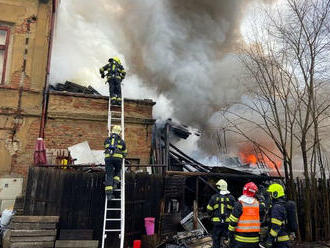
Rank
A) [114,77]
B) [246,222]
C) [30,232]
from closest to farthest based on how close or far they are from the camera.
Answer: [246,222] → [30,232] → [114,77]

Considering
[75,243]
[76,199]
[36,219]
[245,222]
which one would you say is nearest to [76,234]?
[75,243]

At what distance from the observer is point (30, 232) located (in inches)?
229

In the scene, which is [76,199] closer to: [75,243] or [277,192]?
[75,243]

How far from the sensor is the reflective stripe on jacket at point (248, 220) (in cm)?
463

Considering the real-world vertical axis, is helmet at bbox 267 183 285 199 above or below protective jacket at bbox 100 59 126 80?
below

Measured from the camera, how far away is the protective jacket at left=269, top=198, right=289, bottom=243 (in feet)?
14.8

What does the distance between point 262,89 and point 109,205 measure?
6.19m

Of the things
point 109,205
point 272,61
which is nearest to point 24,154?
point 109,205

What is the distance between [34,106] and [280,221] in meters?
7.57

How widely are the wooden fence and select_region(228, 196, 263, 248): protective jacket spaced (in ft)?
10.9

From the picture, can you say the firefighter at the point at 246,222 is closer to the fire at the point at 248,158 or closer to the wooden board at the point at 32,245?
the wooden board at the point at 32,245

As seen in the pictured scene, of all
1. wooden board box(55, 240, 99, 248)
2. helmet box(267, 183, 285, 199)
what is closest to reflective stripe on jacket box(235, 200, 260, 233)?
helmet box(267, 183, 285, 199)

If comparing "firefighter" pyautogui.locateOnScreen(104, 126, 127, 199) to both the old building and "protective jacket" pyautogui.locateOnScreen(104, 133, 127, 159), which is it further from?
the old building

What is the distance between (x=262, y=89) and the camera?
9.21 m
